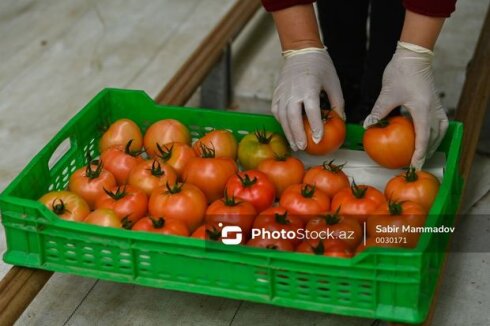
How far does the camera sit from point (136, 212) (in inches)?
53.5

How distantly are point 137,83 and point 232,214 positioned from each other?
1013 mm

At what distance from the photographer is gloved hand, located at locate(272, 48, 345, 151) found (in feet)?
4.71

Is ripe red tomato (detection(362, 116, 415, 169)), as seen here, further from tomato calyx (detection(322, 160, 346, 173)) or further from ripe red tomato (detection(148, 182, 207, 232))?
ripe red tomato (detection(148, 182, 207, 232))

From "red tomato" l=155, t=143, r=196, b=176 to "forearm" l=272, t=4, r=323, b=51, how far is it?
0.92ft

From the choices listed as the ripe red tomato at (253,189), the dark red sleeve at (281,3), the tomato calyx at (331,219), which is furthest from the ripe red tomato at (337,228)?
the dark red sleeve at (281,3)

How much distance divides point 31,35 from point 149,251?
1456 millimetres

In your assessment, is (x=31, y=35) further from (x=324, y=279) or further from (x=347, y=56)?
(x=324, y=279)

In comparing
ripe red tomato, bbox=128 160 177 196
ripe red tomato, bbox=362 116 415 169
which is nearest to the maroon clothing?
ripe red tomato, bbox=362 116 415 169

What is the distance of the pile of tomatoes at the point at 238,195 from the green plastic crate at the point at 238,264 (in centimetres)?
6

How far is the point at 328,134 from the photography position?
1.44 meters

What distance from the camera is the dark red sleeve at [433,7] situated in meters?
1.36

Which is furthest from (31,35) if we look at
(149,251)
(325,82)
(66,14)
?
(149,251)

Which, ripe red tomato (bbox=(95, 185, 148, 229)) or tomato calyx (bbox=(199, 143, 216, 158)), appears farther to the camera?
tomato calyx (bbox=(199, 143, 216, 158))

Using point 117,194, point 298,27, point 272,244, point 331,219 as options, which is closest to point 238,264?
point 272,244
